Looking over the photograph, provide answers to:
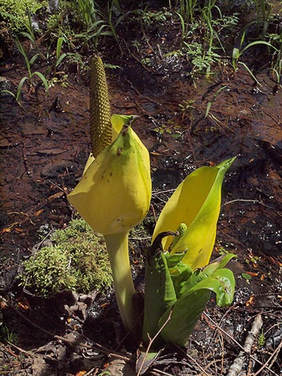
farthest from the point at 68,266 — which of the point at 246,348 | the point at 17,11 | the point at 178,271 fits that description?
the point at 17,11

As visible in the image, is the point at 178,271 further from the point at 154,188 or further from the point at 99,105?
the point at 154,188

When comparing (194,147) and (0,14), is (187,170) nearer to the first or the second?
(194,147)

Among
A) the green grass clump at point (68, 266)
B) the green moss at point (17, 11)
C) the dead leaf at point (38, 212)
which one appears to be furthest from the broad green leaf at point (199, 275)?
the green moss at point (17, 11)

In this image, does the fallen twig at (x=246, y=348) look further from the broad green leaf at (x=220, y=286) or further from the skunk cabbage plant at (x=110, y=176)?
the skunk cabbage plant at (x=110, y=176)

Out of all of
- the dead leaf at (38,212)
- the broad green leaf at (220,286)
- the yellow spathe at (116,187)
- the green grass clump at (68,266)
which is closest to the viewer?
the yellow spathe at (116,187)

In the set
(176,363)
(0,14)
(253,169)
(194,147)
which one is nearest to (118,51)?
(0,14)

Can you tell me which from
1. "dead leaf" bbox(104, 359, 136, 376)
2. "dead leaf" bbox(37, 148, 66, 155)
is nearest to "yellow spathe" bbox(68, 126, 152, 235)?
"dead leaf" bbox(104, 359, 136, 376)

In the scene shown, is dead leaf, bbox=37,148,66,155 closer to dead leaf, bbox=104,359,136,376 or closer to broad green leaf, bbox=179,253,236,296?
dead leaf, bbox=104,359,136,376
